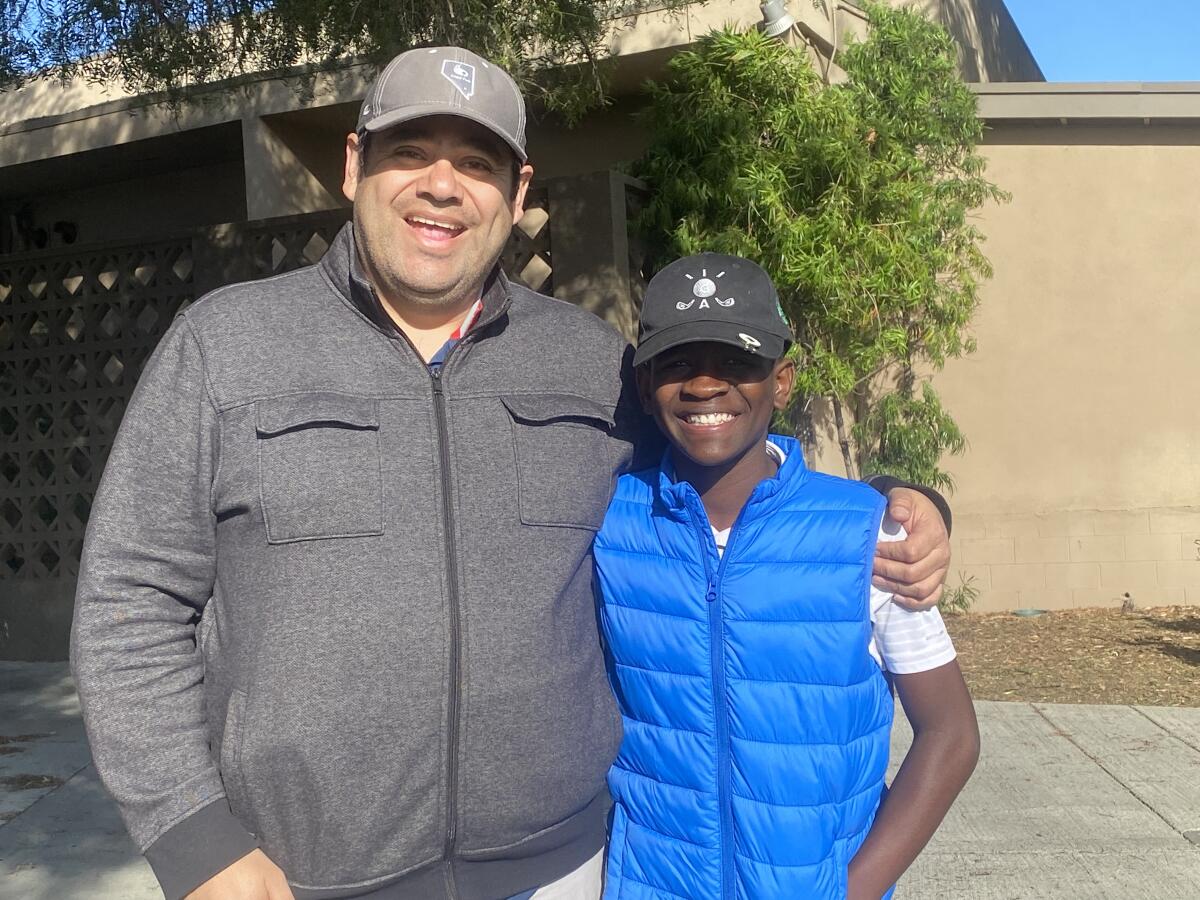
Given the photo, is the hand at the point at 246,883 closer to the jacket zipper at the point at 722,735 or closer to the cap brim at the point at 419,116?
the jacket zipper at the point at 722,735

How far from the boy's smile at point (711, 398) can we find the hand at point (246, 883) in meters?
0.98

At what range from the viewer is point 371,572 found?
6.16ft

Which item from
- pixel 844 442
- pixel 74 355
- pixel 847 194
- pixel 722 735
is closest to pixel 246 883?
pixel 722 735

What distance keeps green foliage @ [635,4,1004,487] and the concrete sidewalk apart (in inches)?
97.3

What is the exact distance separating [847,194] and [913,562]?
17.9 feet

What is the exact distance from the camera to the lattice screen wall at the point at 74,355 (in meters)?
7.93

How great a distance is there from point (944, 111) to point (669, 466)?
257 inches

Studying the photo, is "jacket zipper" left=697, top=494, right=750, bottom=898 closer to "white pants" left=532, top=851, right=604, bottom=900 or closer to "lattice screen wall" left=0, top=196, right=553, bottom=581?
"white pants" left=532, top=851, right=604, bottom=900

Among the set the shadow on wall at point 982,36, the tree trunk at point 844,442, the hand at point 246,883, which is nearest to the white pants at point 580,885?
the hand at point 246,883

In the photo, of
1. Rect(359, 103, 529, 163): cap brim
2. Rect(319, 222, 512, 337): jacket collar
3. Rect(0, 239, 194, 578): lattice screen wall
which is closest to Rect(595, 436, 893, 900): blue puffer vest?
Rect(319, 222, 512, 337): jacket collar

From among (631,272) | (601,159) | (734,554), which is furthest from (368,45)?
(734,554)

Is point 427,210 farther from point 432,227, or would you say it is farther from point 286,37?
point 286,37

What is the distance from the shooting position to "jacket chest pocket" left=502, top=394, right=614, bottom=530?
2053mm

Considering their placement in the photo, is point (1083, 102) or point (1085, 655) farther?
point (1083, 102)
